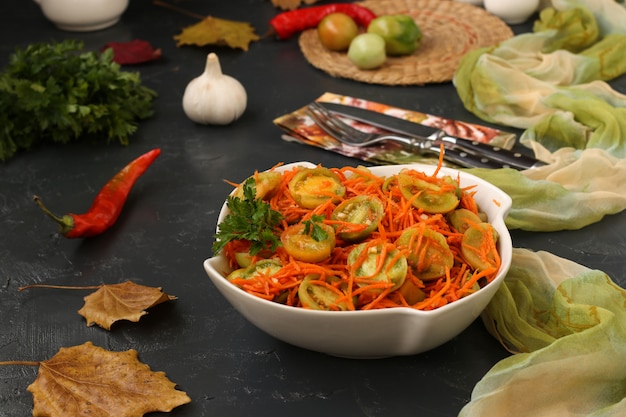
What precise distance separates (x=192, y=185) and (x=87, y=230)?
0.92 ft

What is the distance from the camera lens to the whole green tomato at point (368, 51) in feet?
7.15

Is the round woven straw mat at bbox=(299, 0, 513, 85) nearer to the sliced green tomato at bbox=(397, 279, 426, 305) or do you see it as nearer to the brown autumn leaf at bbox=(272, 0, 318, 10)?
the brown autumn leaf at bbox=(272, 0, 318, 10)

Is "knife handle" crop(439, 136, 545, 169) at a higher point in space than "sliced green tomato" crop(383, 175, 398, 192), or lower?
lower

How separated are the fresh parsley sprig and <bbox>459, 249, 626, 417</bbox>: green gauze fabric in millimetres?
357

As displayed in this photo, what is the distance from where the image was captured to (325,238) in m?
1.12

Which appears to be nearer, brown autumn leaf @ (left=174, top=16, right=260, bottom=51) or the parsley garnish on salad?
the parsley garnish on salad

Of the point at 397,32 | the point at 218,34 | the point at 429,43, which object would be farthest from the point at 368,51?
the point at 218,34

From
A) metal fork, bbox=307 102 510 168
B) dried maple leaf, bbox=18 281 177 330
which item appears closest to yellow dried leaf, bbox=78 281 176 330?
dried maple leaf, bbox=18 281 177 330

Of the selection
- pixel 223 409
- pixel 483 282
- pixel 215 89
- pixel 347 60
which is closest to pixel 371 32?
pixel 347 60

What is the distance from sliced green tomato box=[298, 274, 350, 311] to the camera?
106cm

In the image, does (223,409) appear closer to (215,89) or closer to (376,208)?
(376,208)

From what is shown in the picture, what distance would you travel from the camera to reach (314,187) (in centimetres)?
124

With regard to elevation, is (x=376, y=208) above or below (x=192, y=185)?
above

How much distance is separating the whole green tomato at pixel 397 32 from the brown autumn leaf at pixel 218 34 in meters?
0.41
